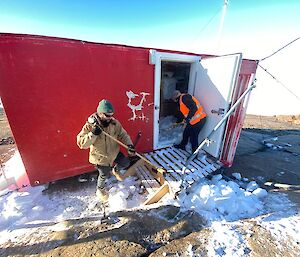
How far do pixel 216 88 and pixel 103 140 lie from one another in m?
2.71

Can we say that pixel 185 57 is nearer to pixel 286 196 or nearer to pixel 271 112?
pixel 286 196

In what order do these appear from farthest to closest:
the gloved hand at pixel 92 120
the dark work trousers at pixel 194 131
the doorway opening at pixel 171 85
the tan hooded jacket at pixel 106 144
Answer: the doorway opening at pixel 171 85
the dark work trousers at pixel 194 131
the tan hooded jacket at pixel 106 144
the gloved hand at pixel 92 120

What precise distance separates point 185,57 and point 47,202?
4303 millimetres

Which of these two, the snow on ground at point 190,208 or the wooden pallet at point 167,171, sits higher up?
the wooden pallet at point 167,171

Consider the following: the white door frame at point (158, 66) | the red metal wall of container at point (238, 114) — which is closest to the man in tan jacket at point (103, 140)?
the white door frame at point (158, 66)

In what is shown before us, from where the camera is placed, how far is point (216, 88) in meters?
3.79

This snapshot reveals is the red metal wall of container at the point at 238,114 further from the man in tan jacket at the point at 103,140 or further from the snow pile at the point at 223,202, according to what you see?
Result: the man in tan jacket at the point at 103,140

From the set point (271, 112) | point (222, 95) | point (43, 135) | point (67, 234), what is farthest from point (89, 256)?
point (271, 112)

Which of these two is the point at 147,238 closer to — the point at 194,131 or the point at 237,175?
the point at 194,131

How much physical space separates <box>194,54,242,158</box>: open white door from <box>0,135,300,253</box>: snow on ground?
Answer: 43.7 inches

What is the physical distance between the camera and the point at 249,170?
15.4 ft

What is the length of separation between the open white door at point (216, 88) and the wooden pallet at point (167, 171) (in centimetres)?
44

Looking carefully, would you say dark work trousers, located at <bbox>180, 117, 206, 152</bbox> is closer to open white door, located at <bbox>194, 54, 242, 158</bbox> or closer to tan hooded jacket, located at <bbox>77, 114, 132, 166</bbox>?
open white door, located at <bbox>194, 54, 242, 158</bbox>

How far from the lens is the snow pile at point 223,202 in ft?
9.62
